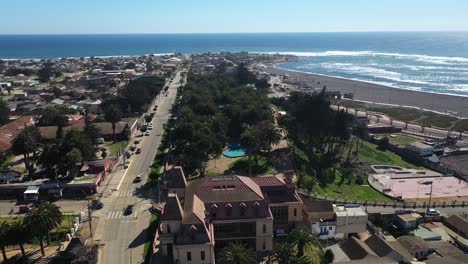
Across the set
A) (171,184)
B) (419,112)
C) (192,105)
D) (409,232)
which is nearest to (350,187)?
(409,232)

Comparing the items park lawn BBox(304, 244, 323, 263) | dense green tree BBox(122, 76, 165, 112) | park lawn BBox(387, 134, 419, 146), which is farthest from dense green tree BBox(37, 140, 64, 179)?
park lawn BBox(387, 134, 419, 146)

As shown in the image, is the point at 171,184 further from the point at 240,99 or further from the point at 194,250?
the point at 240,99

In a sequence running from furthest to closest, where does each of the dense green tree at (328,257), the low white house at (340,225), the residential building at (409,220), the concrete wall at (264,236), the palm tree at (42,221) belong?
the residential building at (409,220) < the low white house at (340,225) < the concrete wall at (264,236) < the dense green tree at (328,257) < the palm tree at (42,221)

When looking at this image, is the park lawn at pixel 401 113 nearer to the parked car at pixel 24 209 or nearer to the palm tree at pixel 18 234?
the parked car at pixel 24 209

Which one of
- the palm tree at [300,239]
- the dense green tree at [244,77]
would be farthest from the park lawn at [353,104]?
the palm tree at [300,239]

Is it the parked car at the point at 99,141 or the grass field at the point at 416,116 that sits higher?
the parked car at the point at 99,141

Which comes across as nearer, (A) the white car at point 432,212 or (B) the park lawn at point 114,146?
(A) the white car at point 432,212
